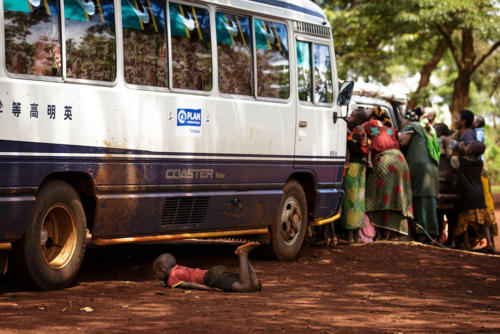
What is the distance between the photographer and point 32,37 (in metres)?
7.80

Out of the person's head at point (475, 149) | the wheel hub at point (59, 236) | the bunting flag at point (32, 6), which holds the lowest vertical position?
the wheel hub at point (59, 236)

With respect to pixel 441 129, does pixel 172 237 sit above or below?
below

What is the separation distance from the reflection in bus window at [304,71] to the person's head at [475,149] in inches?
143

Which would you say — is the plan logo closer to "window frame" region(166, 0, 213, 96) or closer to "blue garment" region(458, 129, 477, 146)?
"window frame" region(166, 0, 213, 96)

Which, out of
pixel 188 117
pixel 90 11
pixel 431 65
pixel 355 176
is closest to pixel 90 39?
pixel 90 11

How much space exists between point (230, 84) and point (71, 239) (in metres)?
2.62

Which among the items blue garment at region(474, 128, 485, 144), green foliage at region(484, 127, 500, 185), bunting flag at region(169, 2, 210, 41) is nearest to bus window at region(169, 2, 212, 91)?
bunting flag at region(169, 2, 210, 41)

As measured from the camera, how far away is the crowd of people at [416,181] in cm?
1291

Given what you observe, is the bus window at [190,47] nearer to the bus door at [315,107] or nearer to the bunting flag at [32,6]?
the bunting flag at [32,6]

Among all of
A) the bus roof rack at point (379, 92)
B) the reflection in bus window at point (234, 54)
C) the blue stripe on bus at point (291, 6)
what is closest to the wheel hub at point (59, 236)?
the reflection in bus window at point (234, 54)

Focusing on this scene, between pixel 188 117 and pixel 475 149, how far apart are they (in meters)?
6.12

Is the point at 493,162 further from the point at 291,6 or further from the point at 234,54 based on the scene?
the point at 234,54

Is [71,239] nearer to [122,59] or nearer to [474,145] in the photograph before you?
[122,59]

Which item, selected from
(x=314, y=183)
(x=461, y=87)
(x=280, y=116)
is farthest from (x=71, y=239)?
(x=461, y=87)
